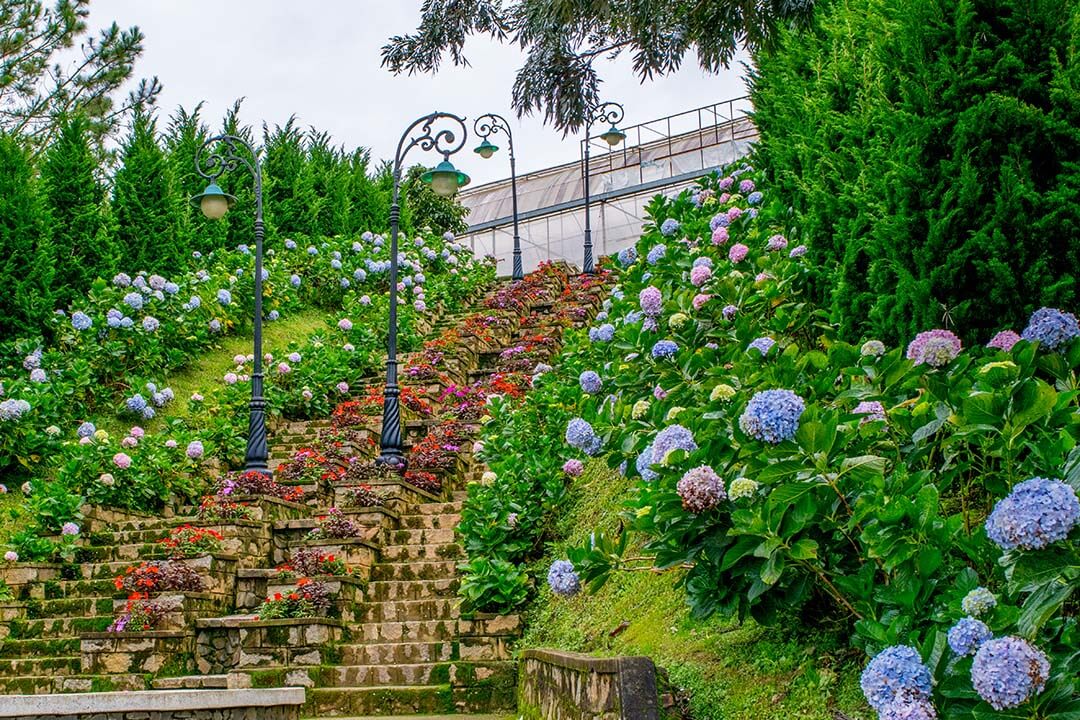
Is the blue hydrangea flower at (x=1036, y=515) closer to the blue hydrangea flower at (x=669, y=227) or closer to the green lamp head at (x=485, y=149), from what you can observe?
the blue hydrangea flower at (x=669, y=227)

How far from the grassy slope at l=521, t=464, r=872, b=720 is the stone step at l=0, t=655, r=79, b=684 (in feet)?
13.8

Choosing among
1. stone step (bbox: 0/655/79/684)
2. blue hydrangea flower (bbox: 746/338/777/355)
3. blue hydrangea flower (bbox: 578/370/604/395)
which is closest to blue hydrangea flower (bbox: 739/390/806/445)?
blue hydrangea flower (bbox: 746/338/777/355)

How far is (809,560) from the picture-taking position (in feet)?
10.8

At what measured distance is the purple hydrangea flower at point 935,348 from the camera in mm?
3750

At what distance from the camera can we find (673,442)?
375cm

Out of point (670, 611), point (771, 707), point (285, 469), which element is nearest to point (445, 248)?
point (285, 469)

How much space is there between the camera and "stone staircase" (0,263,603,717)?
7.21 metres

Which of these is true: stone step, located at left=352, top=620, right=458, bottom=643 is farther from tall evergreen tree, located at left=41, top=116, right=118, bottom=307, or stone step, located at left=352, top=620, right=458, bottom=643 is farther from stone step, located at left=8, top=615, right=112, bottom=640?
tall evergreen tree, located at left=41, top=116, right=118, bottom=307

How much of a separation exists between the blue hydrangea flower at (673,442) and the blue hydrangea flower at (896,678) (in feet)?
3.76

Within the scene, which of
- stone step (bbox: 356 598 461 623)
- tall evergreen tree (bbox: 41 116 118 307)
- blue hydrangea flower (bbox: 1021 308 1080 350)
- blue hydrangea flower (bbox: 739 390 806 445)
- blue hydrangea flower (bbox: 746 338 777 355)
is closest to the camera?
blue hydrangea flower (bbox: 739 390 806 445)

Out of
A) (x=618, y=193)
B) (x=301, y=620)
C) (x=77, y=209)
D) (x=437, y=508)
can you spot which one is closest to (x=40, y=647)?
(x=301, y=620)

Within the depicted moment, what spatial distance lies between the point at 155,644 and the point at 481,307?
1081cm

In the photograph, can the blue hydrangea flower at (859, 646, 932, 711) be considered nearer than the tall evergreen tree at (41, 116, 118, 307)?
Yes

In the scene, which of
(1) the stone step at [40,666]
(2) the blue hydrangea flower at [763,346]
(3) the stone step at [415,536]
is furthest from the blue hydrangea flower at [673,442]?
(1) the stone step at [40,666]
